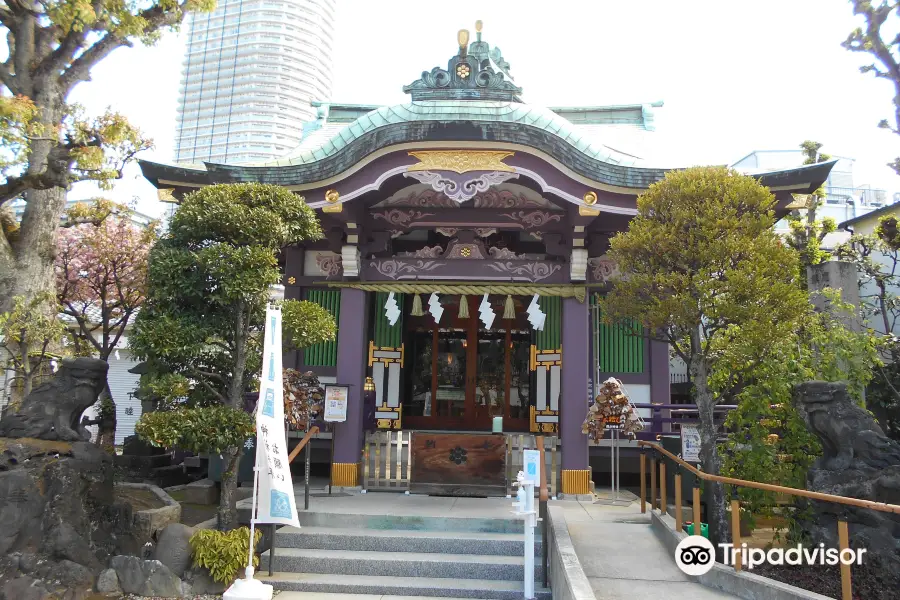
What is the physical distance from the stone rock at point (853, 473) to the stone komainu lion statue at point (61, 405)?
23.9 feet

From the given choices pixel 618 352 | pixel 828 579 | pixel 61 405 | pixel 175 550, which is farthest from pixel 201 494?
pixel 828 579

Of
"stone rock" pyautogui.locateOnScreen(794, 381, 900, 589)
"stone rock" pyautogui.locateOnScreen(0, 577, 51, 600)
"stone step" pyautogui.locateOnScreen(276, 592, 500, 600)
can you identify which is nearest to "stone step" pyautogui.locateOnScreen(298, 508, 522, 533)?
"stone step" pyautogui.locateOnScreen(276, 592, 500, 600)

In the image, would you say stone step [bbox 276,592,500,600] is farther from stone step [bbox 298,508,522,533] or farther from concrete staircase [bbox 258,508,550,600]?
stone step [bbox 298,508,522,533]

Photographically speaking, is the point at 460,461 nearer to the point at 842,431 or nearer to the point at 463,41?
the point at 842,431

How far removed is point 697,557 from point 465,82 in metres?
8.03

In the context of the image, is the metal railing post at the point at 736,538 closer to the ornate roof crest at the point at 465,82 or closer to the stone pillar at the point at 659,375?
the stone pillar at the point at 659,375

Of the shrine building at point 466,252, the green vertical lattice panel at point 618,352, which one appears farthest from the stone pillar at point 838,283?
the green vertical lattice panel at point 618,352

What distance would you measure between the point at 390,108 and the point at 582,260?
396cm

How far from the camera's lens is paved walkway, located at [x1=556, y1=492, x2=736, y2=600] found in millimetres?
5691

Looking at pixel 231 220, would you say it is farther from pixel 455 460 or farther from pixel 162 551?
pixel 455 460

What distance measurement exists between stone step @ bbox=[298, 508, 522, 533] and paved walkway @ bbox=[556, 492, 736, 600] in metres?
0.85

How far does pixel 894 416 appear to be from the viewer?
382 inches

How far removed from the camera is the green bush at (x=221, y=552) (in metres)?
6.31

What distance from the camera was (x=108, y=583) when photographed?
6172mm
